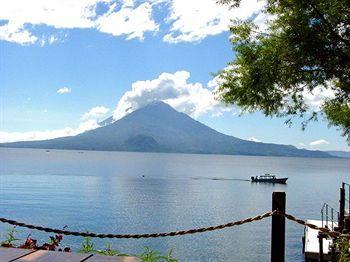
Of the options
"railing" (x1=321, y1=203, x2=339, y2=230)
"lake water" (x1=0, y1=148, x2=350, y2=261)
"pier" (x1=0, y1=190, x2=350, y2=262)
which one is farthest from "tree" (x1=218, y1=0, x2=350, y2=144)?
"lake water" (x1=0, y1=148, x2=350, y2=261)

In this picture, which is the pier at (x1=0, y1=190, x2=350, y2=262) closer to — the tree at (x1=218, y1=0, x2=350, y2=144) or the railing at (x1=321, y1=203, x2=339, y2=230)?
the tree at (x1=218, y1=0, x2=350, y2=144)

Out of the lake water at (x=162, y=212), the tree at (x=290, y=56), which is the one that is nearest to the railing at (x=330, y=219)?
the lake water at (x=162, y=212)

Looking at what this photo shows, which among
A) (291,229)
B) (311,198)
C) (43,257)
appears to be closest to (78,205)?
(291,229)

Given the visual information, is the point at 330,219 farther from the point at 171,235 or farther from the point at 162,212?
the point at 171,235

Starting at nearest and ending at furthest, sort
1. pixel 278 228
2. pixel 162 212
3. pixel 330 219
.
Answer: pixel 278 228, pixel 330 219, pixel 162 212

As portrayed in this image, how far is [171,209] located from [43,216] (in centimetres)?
2426

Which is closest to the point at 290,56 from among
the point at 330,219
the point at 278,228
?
the point at 278,228

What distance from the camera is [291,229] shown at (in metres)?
72.4

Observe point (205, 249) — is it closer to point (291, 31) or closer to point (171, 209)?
point (171, 209)

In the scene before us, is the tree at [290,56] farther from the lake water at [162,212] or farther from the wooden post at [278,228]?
the lake water at [162,212]

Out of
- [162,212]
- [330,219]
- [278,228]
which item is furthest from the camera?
[162,212]

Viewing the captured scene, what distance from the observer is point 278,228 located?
7355 millimetres

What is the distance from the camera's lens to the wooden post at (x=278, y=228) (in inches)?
284

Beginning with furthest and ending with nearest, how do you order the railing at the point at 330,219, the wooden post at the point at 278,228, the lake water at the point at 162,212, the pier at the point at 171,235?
the lake water at the point at 162,212 → the railing at the point at 330,219 → the wooden post at the point at 278,228 → the pier at the point at 171,235
